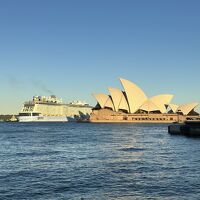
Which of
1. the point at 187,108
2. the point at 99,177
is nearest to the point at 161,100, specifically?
the point at 187,108

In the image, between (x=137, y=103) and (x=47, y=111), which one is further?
(x=47, y=111)

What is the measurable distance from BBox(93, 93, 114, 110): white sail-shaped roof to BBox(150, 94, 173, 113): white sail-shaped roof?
564 inches

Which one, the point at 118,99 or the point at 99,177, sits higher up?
the point at 118,99

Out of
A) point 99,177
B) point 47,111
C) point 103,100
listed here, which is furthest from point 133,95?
point 99,177

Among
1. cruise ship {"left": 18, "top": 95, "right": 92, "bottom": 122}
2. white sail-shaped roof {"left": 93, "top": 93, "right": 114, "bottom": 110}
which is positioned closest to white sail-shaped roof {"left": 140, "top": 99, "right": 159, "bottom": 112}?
white sail-shaped roof {"left": 93, "top": 93, "right": 114, "bottom": 110}

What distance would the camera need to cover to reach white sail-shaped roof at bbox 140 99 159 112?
472ft

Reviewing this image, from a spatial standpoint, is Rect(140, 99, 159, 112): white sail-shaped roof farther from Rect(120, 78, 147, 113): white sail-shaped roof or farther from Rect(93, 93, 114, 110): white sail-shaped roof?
Rect(93, 93, 114, 110): white sail-shaped roof

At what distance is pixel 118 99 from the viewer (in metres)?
141

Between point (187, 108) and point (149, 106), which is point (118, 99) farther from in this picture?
point (187, 108)

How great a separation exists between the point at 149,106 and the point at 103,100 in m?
15.8

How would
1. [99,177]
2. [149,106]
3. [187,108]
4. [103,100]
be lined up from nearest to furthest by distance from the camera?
1. [99,177]
2. [149,106]
3. [103,100]
4. [187,108]

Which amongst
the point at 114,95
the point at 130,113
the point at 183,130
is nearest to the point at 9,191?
the point at 183,130

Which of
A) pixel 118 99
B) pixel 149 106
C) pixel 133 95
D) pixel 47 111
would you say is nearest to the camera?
pixel 133 95

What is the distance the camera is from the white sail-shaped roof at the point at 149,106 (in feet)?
472
